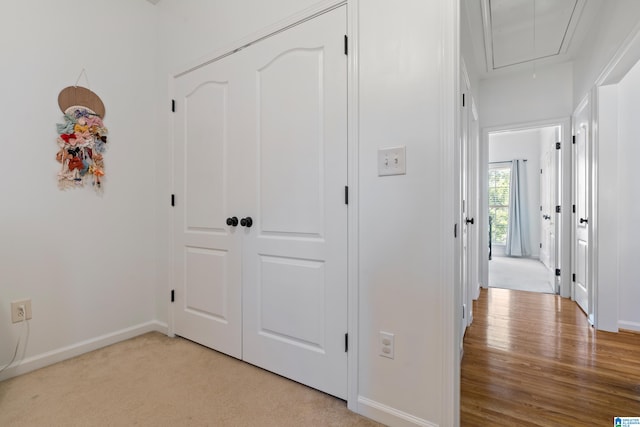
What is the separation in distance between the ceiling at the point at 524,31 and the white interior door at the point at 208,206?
1952 mm

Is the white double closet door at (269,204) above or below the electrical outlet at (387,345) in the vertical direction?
above

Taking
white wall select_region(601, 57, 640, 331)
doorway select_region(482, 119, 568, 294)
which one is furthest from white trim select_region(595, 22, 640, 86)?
doorway select_region(482, 119, 568, 294)

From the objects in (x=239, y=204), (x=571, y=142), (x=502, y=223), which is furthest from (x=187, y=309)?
(x=502, y=223)

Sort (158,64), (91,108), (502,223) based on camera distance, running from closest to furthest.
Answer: (91,108), (158,64), (502,223)

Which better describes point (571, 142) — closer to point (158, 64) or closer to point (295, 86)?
point (295, 86)

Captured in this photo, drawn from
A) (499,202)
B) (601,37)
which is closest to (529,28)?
(601,37)

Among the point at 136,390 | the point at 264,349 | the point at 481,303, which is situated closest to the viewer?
the point at 136,390

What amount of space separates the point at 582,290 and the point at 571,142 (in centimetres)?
161

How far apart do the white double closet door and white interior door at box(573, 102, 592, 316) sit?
108 inches

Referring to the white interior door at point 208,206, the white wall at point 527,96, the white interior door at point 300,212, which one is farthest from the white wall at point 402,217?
the white wall at point 527,96

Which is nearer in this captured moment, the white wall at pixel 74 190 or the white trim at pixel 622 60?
the white wall at pixel 74 190

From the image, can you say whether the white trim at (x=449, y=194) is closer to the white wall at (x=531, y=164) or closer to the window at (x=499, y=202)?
the white wall at (x=531, y=164)

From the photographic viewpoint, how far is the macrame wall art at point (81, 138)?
6.57ft

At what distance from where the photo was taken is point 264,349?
186 centimetres
